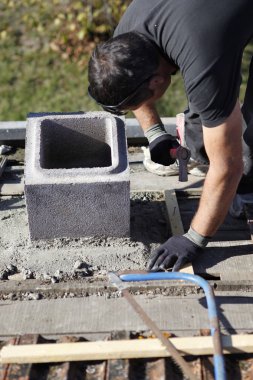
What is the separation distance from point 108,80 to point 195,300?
1.16 meters

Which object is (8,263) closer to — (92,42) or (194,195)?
(194,195)

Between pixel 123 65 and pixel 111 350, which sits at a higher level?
pixel 123 65

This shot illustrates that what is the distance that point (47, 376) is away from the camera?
8.97 feet

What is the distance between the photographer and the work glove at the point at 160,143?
401 cm

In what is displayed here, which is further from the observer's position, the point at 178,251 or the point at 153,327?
the point at 178,251

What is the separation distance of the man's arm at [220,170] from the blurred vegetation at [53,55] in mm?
3003

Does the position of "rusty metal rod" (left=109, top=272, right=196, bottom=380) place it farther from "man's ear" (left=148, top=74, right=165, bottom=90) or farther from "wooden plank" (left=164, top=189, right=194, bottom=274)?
"man's ear" (left=148, top=74, right=165, bottom=90)

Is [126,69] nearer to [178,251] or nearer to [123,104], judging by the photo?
[123,104]

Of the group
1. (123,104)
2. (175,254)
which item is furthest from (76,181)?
(175,254)

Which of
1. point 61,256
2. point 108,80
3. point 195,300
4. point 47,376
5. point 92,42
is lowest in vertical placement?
point 47,376

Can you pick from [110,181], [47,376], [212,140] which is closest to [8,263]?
[110,181]

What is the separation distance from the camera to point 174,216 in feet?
13.0

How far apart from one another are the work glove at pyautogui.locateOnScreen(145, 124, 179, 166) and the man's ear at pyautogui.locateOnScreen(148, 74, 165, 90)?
33.5 inches

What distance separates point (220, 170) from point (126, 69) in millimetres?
667
